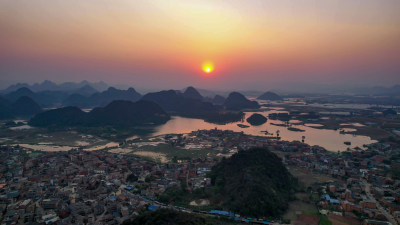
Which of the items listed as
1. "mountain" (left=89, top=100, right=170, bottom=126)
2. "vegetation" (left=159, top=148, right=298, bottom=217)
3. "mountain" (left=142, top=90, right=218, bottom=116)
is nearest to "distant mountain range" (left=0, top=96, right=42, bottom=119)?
"mountain" (left=89, top=100, right=170, bottom=126)

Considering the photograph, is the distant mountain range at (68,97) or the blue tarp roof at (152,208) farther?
the distant mountain range at (68,97)

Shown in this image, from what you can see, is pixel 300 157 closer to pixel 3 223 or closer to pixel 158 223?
pixel 158 223

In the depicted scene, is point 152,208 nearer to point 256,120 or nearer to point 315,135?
point 315,135

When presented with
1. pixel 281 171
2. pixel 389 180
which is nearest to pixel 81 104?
pixel 281 171

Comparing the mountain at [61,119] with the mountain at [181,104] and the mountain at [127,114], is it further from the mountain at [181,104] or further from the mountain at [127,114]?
the mountain at [181,104]

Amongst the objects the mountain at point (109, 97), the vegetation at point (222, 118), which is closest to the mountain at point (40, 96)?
the mountain at point (109, 97)

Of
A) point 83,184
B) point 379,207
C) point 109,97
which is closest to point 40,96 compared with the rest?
point 109,97

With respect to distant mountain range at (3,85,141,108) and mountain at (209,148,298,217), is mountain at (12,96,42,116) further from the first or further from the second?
mountain at (209,148,298,217)
